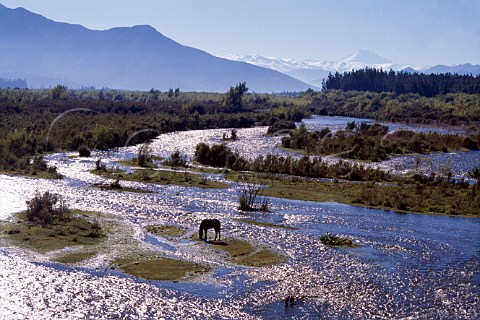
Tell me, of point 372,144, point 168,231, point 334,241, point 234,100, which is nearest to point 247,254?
point 334,241

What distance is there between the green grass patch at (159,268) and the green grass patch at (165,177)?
20.0 metres

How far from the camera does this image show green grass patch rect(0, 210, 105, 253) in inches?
1028

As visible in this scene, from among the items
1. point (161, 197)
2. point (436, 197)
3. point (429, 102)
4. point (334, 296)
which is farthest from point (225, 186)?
point (429, 102)

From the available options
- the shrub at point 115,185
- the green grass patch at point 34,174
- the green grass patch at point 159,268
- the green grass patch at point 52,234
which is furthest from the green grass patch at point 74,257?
the green grass patch at point 34,174

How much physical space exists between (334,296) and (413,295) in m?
3.04

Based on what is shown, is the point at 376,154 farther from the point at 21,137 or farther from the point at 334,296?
the point at 334,296

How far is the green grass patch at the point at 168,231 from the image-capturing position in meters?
29.2

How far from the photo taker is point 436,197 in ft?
139

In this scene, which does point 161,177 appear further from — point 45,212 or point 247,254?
point 247,254

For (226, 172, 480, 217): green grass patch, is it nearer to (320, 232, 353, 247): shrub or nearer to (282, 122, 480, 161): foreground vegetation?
(320, 232, 353, 247): shrub

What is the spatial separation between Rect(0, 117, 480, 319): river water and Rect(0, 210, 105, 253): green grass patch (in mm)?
914

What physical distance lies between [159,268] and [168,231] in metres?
6.30

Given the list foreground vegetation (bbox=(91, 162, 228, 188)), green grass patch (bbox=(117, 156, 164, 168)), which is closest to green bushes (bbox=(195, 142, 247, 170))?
green grass patch (bbox=(117, 156, 164, 168))

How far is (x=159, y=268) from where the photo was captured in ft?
78.0
